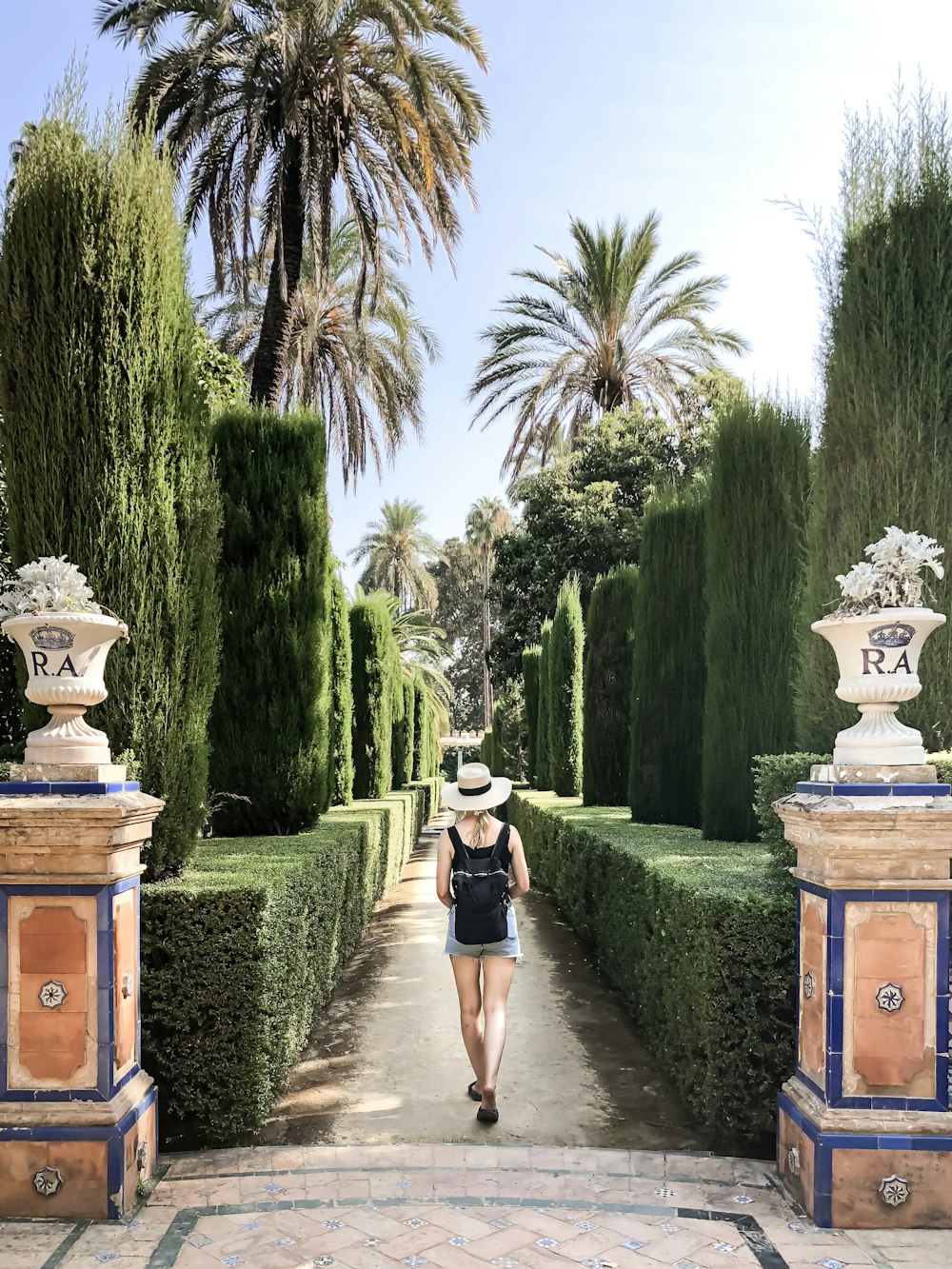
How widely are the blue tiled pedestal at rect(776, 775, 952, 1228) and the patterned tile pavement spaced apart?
0.15 m

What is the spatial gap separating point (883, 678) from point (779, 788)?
1.19 m

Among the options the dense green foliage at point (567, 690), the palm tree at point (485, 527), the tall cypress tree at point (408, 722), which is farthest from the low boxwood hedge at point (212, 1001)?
the palm tree at point (485, 527)

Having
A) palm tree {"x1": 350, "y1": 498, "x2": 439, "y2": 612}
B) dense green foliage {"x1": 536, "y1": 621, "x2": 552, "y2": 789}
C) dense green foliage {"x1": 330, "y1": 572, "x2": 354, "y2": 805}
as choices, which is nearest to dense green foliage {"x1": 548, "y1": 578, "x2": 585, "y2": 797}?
dense green foliage {"x1": 536, "y1": 621, "x2": 552, "y2": 789}

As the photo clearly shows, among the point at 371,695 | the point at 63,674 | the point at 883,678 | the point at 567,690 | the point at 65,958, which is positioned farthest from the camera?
the point at 567,690

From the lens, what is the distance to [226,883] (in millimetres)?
4562

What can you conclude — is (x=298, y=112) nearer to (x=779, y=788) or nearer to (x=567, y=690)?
(x=567, y=690)

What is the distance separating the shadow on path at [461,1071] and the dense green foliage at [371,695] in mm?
6585

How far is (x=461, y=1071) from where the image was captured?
17.8 feet

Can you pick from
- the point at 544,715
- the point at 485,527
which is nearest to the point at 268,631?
the point at 544,715

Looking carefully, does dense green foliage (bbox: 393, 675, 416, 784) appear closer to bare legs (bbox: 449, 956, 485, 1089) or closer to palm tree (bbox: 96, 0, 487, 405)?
palm tree (bbox: 96, 0, 487, 405)

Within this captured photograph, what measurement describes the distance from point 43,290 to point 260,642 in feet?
13.0

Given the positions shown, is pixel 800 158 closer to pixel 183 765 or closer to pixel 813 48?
pixel 813 48

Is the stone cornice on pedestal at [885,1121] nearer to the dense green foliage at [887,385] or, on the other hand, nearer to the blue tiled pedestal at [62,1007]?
the dense green foliage at [887,385]

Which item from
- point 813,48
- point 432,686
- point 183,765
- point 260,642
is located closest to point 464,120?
point 813,48
